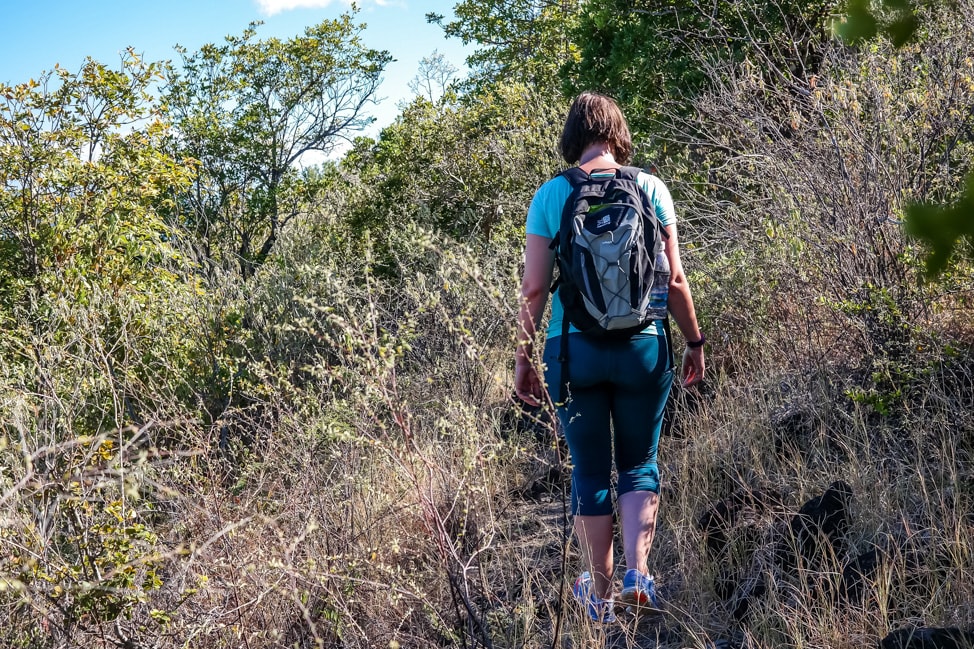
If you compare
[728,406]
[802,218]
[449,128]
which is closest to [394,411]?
[728,406]

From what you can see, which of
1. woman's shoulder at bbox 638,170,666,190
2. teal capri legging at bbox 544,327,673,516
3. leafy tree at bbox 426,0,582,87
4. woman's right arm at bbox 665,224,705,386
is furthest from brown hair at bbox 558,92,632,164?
leafy tree at bbox 426,0,582,87

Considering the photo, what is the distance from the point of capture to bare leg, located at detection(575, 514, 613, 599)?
2971 millimetres

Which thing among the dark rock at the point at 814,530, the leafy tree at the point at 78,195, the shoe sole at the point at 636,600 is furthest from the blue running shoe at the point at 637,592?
the leafy tree at the point at 78,195

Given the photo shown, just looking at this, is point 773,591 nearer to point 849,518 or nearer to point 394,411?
point 849,518

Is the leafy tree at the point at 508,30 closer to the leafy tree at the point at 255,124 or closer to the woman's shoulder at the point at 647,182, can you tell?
the leafy tree at the point at 255,124

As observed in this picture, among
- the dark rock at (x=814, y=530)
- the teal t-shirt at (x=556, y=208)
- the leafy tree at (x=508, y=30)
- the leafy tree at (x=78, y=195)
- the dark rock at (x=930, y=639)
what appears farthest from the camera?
the leafy tree at (x=508, y=30)

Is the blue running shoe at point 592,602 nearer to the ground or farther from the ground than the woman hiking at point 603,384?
nearer to the ground

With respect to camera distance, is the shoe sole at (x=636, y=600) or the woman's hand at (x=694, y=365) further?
the woman's hand at (x=694, y=365)

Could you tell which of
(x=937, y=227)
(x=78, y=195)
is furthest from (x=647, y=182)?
(x=78, y=195)

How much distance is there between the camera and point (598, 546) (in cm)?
299

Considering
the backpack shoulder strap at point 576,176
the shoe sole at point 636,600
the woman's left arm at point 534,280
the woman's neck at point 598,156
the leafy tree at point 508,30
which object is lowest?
the shoe sole at point 636,600

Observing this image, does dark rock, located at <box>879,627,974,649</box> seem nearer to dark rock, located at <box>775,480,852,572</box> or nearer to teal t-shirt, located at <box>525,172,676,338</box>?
dark rock, located at <box>775,480,852,572</box>

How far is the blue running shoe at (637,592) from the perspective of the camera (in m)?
2.89

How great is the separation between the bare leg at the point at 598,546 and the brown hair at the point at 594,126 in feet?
4.21
